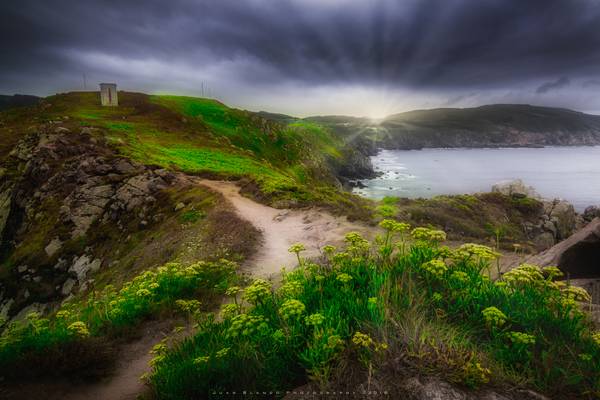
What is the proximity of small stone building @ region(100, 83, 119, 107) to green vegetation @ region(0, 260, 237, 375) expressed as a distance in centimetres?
5464

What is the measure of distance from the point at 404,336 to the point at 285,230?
12.1 metres

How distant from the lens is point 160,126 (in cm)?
4447

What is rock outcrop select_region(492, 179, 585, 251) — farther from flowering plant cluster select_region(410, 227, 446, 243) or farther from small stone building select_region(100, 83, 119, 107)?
small stone building select_region(100, 83, 119, 107)

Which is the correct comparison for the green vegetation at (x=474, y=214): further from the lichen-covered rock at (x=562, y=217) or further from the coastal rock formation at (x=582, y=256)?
the coastal rock formation at (x=582, y=256)

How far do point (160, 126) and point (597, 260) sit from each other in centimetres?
4632

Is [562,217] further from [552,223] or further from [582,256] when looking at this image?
[582,256]

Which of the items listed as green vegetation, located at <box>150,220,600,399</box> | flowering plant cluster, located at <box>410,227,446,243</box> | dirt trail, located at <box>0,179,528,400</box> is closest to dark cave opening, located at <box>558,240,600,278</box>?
dirt trail, located at <box>0,179,528,400</box>

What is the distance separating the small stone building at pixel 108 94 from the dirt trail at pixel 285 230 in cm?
4531

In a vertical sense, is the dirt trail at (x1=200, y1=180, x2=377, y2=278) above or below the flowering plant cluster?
below

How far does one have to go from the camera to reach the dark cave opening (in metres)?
9.78

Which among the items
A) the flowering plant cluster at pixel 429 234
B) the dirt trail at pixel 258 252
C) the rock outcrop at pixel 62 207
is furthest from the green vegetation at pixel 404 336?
the rock outcrop at pixel 62 207

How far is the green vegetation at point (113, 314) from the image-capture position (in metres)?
5.50

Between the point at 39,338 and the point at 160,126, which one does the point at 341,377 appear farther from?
the point at 160,126

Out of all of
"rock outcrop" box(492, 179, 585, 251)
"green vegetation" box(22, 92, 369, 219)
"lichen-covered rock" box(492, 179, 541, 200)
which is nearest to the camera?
"green vegetation" box(22, 92, 369, 219)
